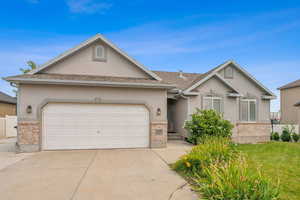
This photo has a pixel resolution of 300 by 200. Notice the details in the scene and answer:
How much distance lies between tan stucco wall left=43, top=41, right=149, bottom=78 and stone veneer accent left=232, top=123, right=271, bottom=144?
7812 mm

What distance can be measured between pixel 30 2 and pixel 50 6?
113 cm

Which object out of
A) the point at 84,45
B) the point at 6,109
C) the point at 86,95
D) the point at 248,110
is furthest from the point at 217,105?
the point at 6,109

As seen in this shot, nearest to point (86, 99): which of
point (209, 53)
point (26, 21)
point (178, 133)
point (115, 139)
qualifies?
point (115, 139)

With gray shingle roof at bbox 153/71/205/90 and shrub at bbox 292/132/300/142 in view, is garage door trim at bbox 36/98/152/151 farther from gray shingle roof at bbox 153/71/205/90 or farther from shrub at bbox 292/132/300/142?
→ shrub at bbox 292/132/300/142

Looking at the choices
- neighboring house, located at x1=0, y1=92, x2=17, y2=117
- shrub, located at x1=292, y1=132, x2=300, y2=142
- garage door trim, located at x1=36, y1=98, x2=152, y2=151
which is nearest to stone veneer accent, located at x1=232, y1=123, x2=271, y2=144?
shrub, located at x1=292, y1=132, x2=300, y2=142

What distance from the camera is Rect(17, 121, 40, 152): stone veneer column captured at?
8.14 meters

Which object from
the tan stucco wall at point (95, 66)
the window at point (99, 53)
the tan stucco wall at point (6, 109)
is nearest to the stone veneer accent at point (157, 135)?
the tan stucco wall at point (95, 66)

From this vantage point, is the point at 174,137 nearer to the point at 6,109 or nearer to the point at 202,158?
the point at 202,158

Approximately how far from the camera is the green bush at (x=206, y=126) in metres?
9.75

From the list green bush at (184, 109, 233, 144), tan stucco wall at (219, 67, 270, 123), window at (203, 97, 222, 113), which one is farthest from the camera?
tan stucco wall at (219, 67, 270, 123)

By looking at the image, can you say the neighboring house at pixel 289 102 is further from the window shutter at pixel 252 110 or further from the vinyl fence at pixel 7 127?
the vinyl fence at pixel 7 127

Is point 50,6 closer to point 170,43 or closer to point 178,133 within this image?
point 170,43

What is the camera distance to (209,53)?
18.0 metres

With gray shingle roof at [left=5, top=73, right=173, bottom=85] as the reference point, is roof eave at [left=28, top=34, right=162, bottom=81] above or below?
above
